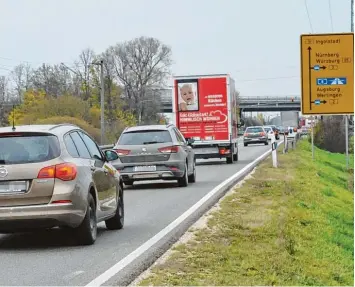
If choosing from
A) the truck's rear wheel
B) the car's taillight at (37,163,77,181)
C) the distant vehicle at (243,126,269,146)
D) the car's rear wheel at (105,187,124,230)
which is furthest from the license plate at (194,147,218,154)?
the distant vehicle at (243,126,269,146)

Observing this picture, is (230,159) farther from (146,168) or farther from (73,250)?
(73,250)

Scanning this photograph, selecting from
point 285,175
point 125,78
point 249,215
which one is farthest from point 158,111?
point 249,215

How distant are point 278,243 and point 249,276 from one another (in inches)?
88.0

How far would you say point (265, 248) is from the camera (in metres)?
10.1

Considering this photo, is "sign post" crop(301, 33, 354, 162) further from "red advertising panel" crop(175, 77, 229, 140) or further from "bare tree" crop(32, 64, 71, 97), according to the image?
"bare tree" crop(32, 64, 71, 97)

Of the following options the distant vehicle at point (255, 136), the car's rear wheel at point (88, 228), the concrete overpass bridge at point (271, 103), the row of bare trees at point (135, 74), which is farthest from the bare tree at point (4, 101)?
the car's rear wheel at point (88, 228)

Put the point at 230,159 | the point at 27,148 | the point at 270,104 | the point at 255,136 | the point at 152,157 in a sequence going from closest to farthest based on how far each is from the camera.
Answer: the point at 27,148 → the point at 152,157 → the point at 230,159 → the point at 255,136 → the point at 270,104

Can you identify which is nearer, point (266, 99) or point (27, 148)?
point (27, 148)

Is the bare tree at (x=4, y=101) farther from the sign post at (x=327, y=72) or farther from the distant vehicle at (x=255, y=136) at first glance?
the sign post at (x=327, y=72)

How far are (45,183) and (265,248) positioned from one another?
268 centimetres

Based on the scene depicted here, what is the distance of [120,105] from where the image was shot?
94438 millimetres

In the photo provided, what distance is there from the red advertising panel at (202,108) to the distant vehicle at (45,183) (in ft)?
69.9

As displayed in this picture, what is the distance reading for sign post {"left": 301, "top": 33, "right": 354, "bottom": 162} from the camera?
61.0ft

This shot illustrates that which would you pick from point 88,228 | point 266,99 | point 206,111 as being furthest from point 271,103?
point 88,228
